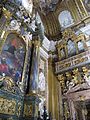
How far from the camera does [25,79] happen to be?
5930mm

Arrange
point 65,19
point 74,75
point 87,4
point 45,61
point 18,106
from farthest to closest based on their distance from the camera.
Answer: point 65,19, point 87,4, point 45,61, point 74,75, point 18,106

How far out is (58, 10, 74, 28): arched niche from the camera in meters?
9.83

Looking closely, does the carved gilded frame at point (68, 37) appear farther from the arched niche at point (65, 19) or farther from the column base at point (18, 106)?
the column base at point (18, 106)

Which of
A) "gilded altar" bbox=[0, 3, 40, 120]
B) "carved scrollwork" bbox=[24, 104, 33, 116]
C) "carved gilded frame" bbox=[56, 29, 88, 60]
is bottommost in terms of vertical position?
"carved scrollwork" bbox=[24, 104, 33, 116]

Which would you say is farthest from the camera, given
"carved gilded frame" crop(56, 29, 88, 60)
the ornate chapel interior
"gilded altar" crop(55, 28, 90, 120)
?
"carved gilded frame" crop(56, 29, 88, 60)

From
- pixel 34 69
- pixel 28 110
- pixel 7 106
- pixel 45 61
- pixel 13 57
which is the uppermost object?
pixel 45 61

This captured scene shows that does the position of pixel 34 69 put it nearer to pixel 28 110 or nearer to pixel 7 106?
pixel 28 110

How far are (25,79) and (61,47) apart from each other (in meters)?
3.77

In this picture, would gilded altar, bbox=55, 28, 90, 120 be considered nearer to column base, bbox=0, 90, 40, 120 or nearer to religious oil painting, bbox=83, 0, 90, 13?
religious oil painting, bbox=83, 0, 90, 13

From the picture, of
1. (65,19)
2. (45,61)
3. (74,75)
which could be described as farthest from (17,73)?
(65,19)

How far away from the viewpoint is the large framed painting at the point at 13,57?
17.3 feet

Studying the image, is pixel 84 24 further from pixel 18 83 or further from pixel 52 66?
pixel 18 83

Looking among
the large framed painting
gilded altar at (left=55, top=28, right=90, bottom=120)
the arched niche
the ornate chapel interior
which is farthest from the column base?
the arched niche

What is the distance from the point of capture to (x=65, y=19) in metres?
10.1
